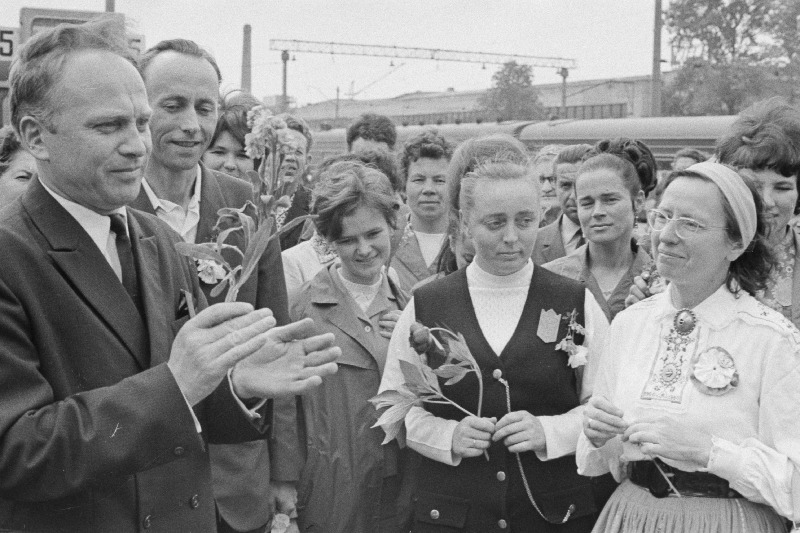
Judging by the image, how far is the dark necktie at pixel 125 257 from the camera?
7.89 ft

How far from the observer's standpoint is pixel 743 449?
2.72 meters

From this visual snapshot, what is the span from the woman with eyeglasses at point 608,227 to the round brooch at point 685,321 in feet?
3.52

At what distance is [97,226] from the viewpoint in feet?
7.83

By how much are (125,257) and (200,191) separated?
3.96ft

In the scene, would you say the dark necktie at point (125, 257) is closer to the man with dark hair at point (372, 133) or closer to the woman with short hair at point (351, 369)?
the woman with short hair at point (351, 369)

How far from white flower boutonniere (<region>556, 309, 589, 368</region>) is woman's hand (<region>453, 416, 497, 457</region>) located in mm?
340

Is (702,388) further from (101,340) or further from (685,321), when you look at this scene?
(101,340)

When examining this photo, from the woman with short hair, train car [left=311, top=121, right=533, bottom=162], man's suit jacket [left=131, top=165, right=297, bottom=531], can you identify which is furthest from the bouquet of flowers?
train car [left=311, top=121, right=533, bottom=162]

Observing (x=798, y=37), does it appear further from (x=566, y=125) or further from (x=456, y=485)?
(x=456, y=485)

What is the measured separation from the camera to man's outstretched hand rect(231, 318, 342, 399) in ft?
7.79

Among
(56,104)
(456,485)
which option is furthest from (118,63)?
(456,485)

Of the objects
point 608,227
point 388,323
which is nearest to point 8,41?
point 388,323

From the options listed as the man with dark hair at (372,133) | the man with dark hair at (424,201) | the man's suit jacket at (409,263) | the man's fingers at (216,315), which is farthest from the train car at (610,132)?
the man's fingers at (216,315)

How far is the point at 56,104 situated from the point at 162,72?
1.32m
